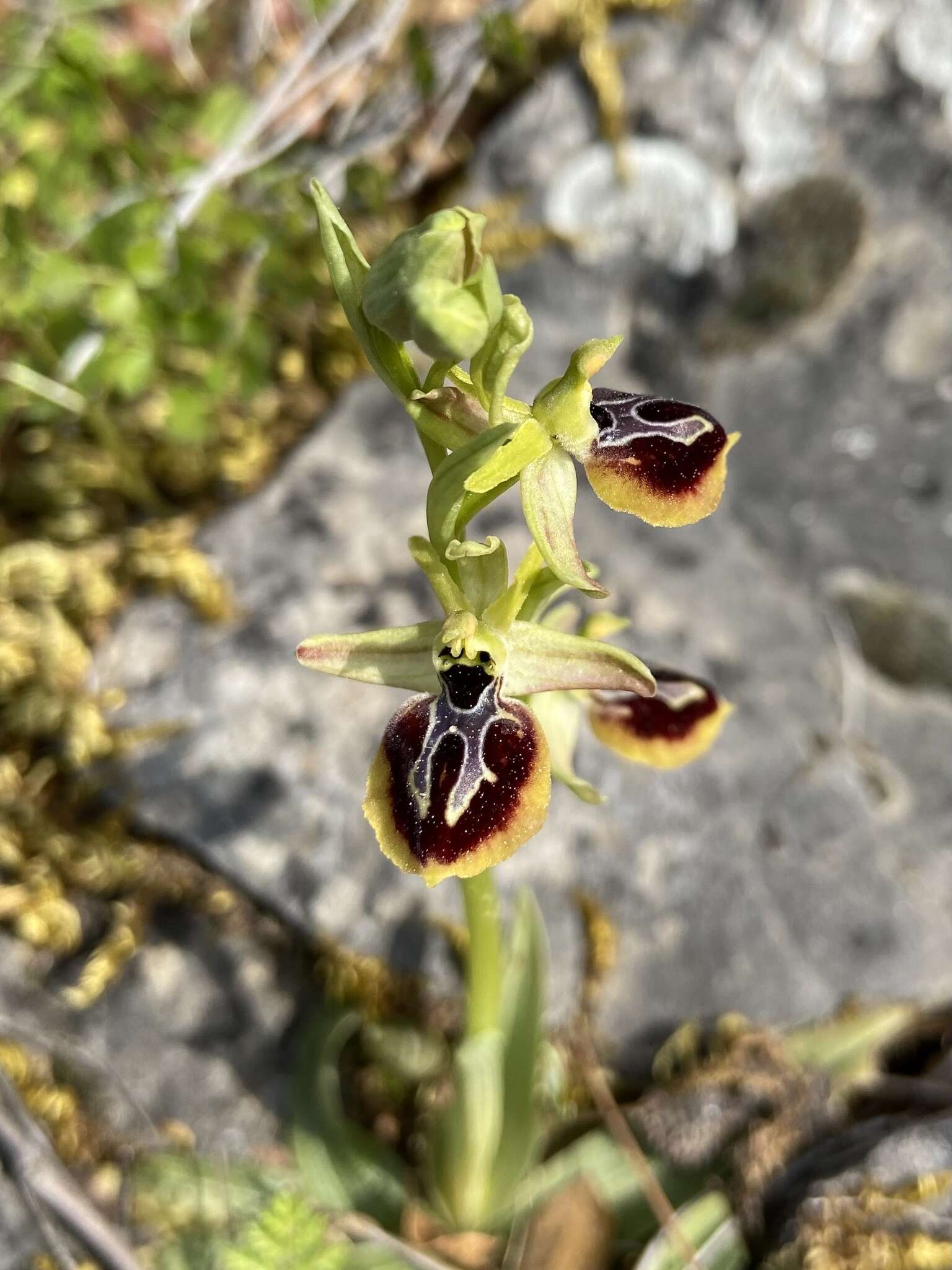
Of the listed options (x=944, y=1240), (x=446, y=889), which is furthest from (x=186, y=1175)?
(x=944, y=1240)

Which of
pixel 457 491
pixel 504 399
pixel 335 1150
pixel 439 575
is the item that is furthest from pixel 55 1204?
pixel 504 399

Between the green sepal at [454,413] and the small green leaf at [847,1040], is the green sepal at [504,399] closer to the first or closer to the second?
the green sepal at [454,413]

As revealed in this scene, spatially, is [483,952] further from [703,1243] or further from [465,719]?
[703,1243]

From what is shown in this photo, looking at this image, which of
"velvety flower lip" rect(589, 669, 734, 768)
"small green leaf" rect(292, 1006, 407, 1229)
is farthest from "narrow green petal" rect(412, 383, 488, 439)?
"small green leaf" rect(292, 1006, 407, 1229)

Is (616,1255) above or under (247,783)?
under

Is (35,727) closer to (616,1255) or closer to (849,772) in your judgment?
(616,1255)
